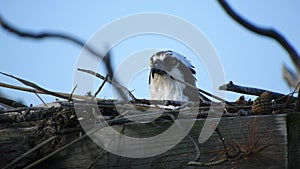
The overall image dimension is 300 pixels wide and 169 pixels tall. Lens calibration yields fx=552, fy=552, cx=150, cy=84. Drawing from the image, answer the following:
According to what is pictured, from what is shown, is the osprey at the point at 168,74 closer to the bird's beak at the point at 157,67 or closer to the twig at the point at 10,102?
the bird's beak at the point at 157,67

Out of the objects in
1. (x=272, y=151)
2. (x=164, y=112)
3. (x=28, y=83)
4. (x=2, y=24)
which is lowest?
(x=272, y=151)

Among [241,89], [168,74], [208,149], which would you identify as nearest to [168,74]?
[168,74]

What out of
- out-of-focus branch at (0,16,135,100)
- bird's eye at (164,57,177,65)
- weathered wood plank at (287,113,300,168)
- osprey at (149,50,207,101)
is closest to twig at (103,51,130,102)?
out-of-focus branch at (0,16,135,100)

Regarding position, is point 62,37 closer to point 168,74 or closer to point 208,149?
point 208,149

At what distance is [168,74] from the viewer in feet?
11.0

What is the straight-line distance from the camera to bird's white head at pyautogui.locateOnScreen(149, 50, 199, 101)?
327 cm

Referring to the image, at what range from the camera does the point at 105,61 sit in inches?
74.9

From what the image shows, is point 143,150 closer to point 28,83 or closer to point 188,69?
point 28,83

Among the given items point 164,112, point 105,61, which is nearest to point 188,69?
point 105,61

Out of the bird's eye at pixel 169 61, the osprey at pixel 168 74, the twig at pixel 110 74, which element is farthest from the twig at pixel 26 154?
the bird's eye at pixel 169 61

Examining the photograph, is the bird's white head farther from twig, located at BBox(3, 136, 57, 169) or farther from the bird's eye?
twig, located at BBox(3, 136, 57, 169)

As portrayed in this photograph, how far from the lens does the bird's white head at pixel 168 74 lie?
10.7 ft

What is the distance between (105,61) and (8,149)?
1.53 feet

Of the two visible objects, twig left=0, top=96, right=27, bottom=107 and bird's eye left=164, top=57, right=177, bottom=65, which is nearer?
twig left=0, top=96, right=27, bottom=107
